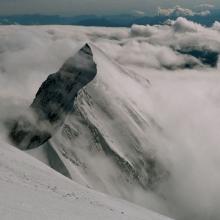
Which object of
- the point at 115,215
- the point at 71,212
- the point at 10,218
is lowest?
the point at 115,215

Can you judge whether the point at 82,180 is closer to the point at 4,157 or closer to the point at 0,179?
the point at 4,157

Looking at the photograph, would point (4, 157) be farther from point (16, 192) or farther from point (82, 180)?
point (82, 180)

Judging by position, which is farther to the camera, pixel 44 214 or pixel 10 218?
pixel 44 214

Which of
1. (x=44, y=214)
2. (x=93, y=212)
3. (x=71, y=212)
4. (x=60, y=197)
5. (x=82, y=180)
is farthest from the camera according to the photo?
(x=82, y=180)

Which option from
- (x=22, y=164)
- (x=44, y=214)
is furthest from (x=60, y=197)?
(x=22, y=164)

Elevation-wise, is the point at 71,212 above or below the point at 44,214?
below

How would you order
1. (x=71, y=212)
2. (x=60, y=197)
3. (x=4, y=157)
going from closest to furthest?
(x=71, y=212), (x=60, y=197), (x=4, y=157)

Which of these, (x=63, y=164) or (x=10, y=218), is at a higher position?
(x=10, y=218)

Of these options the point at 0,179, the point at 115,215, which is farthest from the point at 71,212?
the point at 0,179

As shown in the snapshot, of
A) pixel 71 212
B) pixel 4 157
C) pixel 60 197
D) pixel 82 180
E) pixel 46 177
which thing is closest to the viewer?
pixel 71 212
